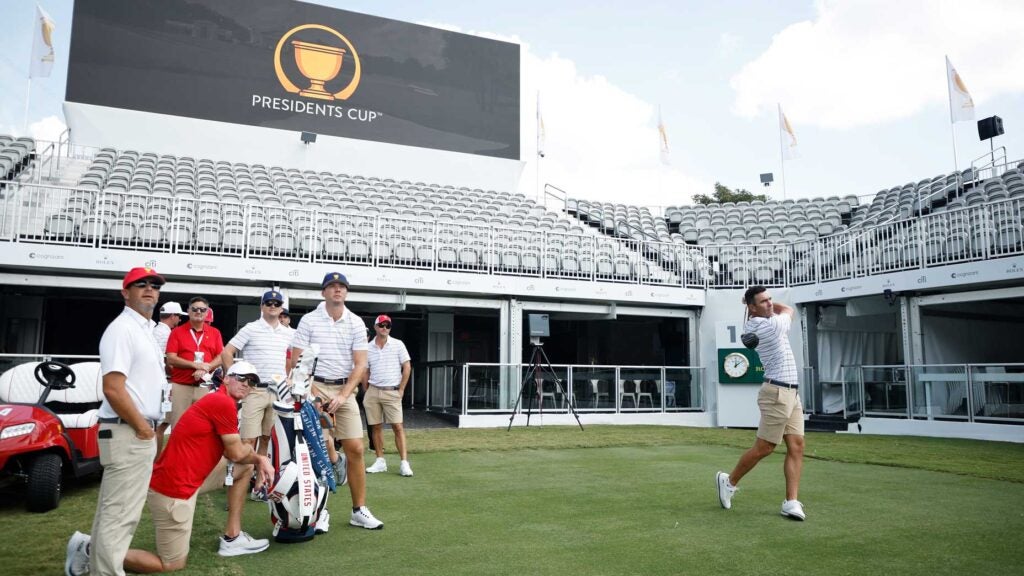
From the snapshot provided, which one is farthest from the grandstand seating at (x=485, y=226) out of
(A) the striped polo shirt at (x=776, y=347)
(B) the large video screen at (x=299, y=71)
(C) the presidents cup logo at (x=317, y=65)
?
(A) the striped polo shirt at (x=776, y=347)

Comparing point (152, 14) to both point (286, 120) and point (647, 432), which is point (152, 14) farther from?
point (647, 432)

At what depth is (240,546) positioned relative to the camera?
461 centimetres

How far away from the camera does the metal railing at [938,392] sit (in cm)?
1294

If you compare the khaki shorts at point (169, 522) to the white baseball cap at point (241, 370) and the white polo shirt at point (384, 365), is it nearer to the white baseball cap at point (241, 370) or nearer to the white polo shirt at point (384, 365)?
the white baseball cap at point (241, 370)

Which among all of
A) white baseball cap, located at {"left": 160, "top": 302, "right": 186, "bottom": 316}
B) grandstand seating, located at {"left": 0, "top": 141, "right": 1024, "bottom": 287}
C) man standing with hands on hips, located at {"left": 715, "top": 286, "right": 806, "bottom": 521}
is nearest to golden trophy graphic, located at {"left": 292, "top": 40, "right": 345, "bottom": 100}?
grandstand seating, located at {"left": 0, "top": 141, "right": 1024, "bottom": 287}

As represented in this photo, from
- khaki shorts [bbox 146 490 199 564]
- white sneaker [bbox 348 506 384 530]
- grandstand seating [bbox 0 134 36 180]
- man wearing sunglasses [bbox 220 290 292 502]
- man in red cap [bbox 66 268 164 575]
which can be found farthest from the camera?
grandstand seating [bbox 0 134 36 180]

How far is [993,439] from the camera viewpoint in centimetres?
1288

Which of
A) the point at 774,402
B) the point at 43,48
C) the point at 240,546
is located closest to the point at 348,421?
the point at 240,546

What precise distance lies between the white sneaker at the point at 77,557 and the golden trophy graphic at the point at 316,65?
21.5 meters

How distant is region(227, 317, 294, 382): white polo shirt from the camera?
21.5 feet

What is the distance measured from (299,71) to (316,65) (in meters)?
0.61

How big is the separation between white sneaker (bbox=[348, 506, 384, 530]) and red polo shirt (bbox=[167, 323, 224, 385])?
107 inches

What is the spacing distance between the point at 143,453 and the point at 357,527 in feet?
6.48

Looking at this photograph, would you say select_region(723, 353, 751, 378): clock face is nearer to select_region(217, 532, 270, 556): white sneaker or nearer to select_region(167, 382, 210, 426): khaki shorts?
select_region(167, 382, 210, 426): khaki shorts
